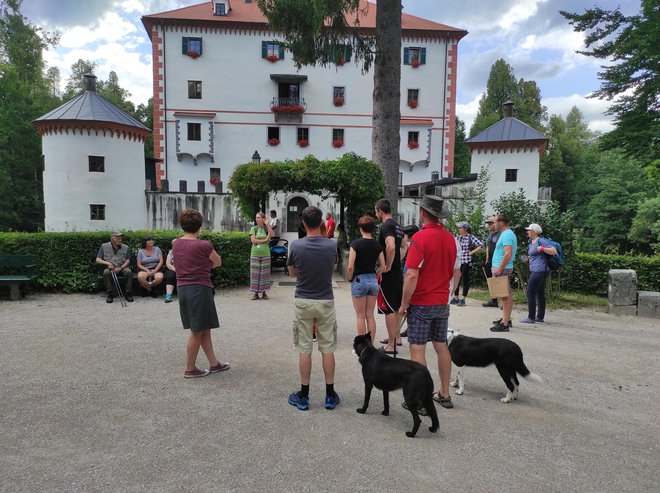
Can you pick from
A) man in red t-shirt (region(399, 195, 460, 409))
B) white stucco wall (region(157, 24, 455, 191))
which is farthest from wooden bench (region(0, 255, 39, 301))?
white stucco wall (region(157, 24, 455, 191))

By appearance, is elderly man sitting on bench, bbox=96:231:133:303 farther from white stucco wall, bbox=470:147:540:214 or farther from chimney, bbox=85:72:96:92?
white stucco wall, bbox=470:147:540:214

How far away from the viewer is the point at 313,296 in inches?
161

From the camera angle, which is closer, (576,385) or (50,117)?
(576,385)

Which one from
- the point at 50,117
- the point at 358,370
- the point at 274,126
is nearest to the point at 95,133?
the point at 50,117

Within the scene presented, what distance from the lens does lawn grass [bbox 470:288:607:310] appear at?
32.3ft

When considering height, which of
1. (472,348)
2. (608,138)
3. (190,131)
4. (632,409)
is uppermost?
(190,131)

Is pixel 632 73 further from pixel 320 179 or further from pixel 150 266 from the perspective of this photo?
pixel 150 266

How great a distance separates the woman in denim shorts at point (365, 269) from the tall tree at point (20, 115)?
31883 millimetres

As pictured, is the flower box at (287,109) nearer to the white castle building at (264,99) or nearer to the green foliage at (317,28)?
the white castle building at (264,99)

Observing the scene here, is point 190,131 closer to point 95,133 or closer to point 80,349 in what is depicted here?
point 95,133

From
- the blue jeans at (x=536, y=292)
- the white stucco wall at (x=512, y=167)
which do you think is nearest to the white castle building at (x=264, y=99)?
the white stucco wall at (x=512, y=167)

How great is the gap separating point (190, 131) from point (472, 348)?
31.1 meters

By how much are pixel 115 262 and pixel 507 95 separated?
51.5 m

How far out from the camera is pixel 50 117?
22188mm
